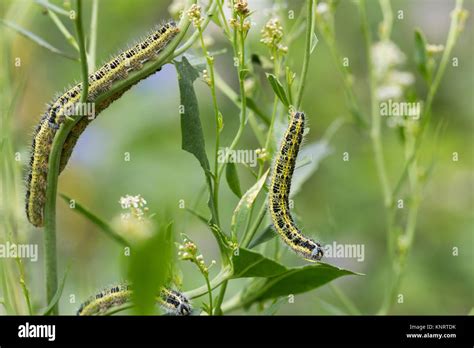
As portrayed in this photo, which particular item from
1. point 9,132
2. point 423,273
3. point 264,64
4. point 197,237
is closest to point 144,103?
point 197,237

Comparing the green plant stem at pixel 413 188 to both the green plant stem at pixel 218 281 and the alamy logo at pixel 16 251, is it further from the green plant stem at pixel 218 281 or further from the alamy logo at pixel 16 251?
the alamy logo at pixel 16 251

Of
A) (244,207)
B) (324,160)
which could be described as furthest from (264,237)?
(324,160)

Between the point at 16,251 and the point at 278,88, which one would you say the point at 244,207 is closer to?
the point at 278,88

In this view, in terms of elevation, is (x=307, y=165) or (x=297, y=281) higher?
(x=307, y=165)

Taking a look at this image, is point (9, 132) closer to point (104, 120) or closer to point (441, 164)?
point (104, 120)

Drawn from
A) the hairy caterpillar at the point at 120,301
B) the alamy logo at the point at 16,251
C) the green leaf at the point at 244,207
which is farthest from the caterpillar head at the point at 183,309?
the alamy logo at the point at 16,251

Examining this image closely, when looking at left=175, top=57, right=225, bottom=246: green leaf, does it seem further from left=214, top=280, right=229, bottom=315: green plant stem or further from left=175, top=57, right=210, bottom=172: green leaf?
left=214, top=280, right=229, bottom=315: green plant stem
